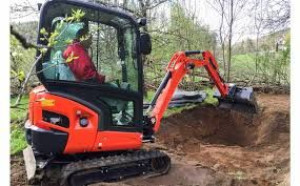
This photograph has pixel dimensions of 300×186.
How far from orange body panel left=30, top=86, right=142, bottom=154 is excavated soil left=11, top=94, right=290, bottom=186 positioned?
55 centimetres

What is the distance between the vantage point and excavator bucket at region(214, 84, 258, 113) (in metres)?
8.27

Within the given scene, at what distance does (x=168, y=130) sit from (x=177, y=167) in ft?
7.87

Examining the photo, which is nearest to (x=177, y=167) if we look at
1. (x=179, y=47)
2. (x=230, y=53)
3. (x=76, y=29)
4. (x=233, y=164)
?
(x=233, y=164)

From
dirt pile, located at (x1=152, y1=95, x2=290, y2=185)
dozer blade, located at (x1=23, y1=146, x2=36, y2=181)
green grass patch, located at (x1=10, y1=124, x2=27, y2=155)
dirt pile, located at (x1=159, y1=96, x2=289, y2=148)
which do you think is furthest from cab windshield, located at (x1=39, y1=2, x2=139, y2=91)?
dirt pile, located at (x1=159, y1=96, x2=289, y2=148)

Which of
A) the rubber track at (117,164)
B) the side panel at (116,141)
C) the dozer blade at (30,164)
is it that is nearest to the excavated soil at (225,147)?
the rubber track at (117,164)

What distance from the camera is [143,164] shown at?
6.22 meters

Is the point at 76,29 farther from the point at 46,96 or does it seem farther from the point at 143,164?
the point at 143,164

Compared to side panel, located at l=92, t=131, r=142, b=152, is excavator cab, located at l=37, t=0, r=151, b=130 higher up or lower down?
higher up

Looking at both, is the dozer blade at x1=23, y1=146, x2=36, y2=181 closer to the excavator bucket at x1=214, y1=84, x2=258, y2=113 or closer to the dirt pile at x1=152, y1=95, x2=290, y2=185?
the dirt pile at x1=152, y1=95, x2=290, y2=185

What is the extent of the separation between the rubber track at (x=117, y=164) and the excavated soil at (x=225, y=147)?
15 cm

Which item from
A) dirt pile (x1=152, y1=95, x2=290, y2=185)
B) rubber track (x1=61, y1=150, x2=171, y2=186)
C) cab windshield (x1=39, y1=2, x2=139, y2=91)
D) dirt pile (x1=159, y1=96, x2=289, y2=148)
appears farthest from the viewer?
dirt pile (x1=159, y1=96, x2=289, y2=148)

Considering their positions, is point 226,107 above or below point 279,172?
above

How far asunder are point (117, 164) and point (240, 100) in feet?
10.9

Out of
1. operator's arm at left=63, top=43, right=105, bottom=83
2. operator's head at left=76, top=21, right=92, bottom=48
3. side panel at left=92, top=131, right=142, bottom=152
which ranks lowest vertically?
side panel at left=92, top=131, right=142, bottom=152
